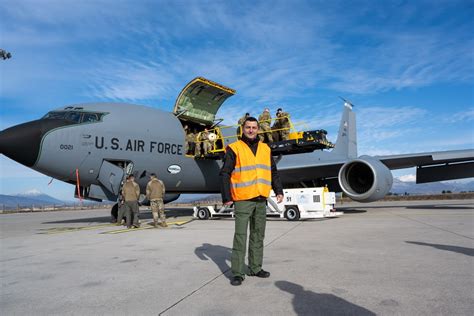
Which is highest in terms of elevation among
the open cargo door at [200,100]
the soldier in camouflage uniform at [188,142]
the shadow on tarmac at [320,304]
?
the open cargo door at [200,100]

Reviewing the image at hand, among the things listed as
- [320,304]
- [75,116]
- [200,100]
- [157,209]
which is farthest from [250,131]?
[200,100]

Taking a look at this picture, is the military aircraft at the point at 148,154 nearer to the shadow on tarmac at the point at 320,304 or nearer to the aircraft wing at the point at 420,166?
the aircraft wing at the point at 420,166

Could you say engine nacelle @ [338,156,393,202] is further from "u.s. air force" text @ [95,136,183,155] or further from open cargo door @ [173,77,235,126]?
"u.s. air force" text @ [95,136,183,155]

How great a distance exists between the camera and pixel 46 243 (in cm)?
700

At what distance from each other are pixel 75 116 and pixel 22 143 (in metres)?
1.78

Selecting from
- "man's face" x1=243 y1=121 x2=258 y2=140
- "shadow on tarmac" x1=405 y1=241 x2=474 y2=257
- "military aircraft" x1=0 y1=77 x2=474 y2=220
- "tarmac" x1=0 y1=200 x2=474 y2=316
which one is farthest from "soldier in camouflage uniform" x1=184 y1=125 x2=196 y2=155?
"man's face" x1=243 y1=121 x2=258 y2=140

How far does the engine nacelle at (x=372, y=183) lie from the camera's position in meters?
12.6

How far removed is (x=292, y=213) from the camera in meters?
11.5

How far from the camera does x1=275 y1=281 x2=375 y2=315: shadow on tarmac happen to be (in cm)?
264

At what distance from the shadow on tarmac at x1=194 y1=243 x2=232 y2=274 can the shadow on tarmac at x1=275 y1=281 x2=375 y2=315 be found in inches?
48.9

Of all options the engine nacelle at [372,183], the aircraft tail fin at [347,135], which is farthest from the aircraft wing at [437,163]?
the aircraft tail fin at [347,135]

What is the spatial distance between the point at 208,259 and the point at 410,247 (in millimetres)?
3095

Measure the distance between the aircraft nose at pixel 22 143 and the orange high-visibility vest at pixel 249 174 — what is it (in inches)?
297

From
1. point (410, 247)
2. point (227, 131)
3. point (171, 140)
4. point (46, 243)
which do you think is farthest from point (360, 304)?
point (227, 131)
